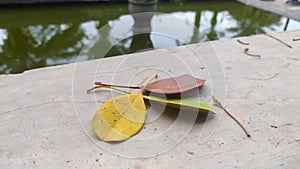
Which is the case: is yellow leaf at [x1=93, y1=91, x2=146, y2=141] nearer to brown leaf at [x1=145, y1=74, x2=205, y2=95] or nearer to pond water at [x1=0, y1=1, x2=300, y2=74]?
brown leaf at [x1=145, y1=74, x2=205, y2=95]

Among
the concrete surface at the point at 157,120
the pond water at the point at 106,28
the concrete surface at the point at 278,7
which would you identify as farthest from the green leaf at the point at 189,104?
the concrete surface at the point at 278,7

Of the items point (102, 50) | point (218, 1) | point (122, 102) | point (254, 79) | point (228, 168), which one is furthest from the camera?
point (218, 1)

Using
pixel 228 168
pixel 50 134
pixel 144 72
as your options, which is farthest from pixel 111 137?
pixel 144 72

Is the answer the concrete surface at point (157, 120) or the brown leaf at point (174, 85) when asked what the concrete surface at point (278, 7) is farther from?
the brown leaf at point (174, 85)

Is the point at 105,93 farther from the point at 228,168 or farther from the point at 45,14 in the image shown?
the point at 45,14

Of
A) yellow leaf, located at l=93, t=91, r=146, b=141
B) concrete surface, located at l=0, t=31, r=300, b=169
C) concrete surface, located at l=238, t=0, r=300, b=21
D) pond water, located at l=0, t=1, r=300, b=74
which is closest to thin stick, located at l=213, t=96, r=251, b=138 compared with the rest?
concrete surface, located at l=0, t=31, r=300, b=169

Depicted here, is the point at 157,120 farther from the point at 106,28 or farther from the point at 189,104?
the point at 106,28
